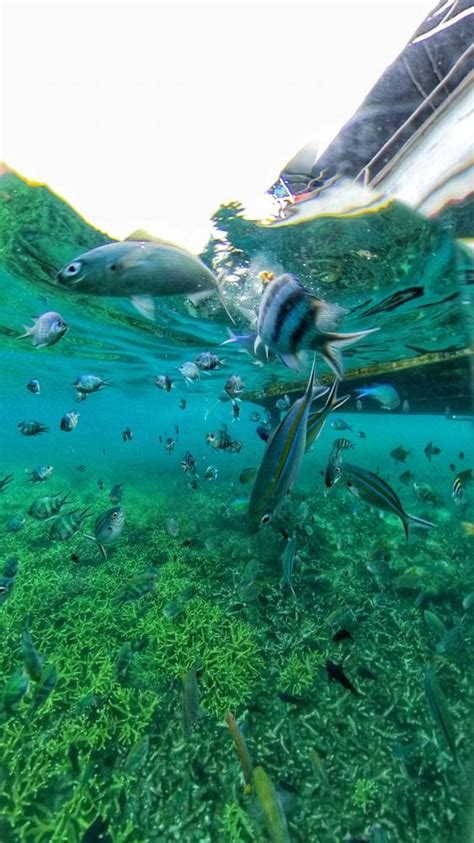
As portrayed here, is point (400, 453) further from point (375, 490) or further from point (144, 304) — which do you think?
point (144, 304)

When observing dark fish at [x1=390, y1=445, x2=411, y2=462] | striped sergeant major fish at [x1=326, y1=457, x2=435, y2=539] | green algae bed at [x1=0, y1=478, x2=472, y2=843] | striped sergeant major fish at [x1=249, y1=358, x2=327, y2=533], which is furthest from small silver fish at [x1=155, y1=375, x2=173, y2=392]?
striped sergeant major fish at [x1=249, y1=358, x2=327, y2=533]

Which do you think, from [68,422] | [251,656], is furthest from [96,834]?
[68,422]

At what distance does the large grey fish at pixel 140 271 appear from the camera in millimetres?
2217

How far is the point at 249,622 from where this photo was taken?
7430 mm

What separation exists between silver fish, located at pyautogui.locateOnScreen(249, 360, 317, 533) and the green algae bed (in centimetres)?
436

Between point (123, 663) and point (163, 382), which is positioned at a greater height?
point (163, 382)

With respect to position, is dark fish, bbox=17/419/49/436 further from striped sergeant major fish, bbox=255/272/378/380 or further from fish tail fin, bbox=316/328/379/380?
fish tail fin, bbox=316/328/379/380

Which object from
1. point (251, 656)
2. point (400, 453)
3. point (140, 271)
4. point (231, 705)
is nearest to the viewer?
point (140, 271)

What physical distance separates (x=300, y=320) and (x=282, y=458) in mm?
850

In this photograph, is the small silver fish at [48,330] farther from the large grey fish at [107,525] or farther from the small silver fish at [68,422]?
the small silver fish at [68,422]

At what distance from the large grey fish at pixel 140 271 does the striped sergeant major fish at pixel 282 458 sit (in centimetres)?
103

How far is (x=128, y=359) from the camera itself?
24578mm

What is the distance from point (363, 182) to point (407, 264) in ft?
13.0

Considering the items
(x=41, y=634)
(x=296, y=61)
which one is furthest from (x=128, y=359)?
(x=296, y=61)
